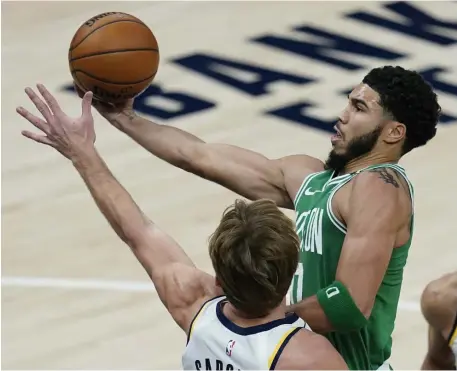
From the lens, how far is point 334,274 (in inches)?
187

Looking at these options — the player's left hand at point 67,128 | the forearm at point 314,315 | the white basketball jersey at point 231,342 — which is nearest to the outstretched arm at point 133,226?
the player's left hand at point 67,128

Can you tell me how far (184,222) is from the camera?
28.8 feet

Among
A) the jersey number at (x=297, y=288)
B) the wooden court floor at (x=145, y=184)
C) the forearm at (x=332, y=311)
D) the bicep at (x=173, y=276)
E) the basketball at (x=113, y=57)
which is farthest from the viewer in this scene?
the wooden court floor at (x=145, y=184)

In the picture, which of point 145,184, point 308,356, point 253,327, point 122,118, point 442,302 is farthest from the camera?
point 145,184

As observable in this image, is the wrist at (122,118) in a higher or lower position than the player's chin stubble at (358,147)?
lower

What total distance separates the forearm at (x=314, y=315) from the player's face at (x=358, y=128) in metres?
0.72

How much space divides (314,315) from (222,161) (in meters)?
1.26

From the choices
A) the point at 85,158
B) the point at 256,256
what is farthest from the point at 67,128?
the point at 256,256

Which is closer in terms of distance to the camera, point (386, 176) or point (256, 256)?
point (256, 256)

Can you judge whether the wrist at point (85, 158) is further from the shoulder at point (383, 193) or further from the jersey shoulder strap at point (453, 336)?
the jersey shoulder strap at point (453, 336)

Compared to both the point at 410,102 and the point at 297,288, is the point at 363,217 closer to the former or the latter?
the point at 297,288

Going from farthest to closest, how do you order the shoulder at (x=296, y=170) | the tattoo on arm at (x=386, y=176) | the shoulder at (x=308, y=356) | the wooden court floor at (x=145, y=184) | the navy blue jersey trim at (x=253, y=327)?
the wooden court floor at (x=145, y=184) < the shoulder at (x=296, y=170) < the tattoo on arm at (x=386, y=176) < the navy blue jersey trim at (x=253, y=327) < the shoulder at (x=308, y=356)

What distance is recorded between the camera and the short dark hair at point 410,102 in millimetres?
4891

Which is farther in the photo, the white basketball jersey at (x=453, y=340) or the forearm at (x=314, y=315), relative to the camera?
the forearm at (x=314, y=315)
